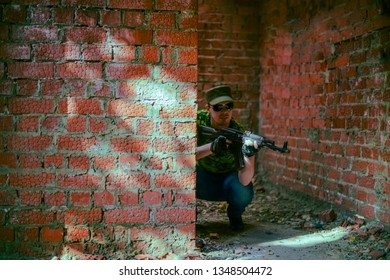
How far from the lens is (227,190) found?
3.85 metres

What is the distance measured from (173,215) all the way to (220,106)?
3.97 ft

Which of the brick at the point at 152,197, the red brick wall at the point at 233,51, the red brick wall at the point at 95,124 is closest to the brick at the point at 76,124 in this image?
the red brick wall at the point at 95,124

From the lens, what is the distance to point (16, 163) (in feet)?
8.94

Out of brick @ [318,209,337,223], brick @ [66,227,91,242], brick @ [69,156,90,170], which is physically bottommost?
brick @ [318,209,337,223]

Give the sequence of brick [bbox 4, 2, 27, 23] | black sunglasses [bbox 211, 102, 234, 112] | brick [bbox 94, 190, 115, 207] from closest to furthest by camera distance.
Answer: brick [bbox 4, 2, 27, 23], brick [bbox 94, 190, 115, 207], black sunglasses [bbox 211, 102, 234, 112]

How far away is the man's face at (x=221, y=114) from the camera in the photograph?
3.71 metres

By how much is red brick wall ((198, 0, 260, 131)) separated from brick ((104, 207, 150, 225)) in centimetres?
302

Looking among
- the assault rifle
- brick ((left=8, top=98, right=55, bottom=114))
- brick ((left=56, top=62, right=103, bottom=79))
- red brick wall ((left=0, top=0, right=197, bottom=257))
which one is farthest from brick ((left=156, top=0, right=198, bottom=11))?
the assault rifle

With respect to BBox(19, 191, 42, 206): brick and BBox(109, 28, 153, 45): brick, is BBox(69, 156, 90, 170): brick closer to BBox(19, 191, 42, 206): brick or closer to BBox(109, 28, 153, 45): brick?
BBox(19, 191, 42, 206): brick

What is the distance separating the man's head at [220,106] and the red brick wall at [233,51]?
1.86 m

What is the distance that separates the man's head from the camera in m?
3.71

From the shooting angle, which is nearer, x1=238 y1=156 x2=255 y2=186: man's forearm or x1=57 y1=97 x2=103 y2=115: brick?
x1=57 y1=97 x2=103 y2=115: brick
